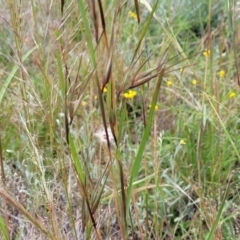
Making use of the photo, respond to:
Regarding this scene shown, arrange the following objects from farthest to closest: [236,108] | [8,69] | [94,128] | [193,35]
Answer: [193,35], [8,69], [236,108], [94,128]

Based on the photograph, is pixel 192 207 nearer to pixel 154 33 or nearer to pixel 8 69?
pixel 8 69

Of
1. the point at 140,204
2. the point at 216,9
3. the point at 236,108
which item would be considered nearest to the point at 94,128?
the point at 140,204

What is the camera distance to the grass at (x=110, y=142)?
2.91 ft

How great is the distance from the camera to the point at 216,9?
2564 mm

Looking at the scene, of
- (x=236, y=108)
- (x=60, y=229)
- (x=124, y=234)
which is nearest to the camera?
(x=124, y=234)

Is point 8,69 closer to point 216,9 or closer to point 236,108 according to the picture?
point 236,108

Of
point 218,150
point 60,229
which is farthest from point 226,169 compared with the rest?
point 60,229

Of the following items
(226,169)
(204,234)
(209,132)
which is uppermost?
(209,132)

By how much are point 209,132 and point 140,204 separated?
36cm

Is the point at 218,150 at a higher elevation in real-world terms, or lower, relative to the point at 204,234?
higher

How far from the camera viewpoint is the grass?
2.91 ft

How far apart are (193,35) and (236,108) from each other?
0.67 meters

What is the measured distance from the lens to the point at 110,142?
120cm

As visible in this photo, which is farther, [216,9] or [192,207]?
[216,9]
